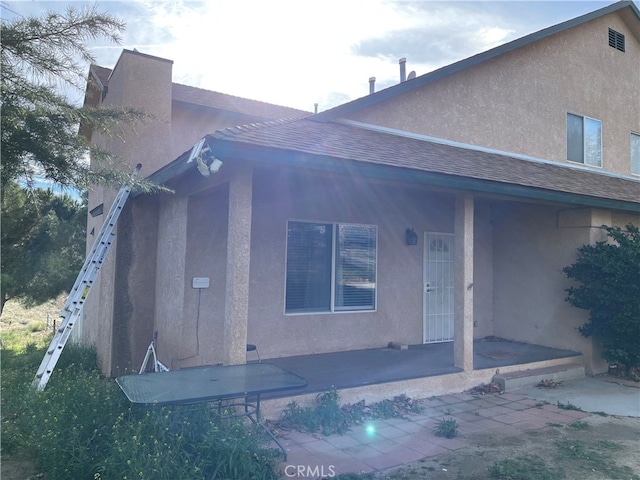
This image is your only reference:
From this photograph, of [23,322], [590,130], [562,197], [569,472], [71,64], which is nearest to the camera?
[569,472]

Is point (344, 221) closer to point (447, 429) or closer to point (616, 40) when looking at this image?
point (447, 429)

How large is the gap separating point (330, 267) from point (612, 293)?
4543mm

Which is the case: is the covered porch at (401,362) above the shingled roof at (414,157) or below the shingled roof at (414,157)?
below

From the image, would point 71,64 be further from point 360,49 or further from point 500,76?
point 500,76

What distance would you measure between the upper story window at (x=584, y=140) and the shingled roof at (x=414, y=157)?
76 centimetres

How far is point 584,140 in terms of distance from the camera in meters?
10.6

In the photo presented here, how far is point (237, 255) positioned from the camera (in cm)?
476

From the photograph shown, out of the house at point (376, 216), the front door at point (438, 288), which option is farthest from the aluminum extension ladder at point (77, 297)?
the front door at point (438, 288)

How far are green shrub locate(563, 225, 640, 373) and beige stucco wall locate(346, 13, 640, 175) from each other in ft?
9.74

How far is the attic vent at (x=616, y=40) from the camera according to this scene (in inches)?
441

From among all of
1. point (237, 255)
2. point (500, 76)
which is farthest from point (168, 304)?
point (500, 76)

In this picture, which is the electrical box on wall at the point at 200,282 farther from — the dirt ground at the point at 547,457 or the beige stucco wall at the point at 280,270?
the dirt ground at the point at 547,457

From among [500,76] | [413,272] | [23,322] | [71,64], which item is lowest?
[23,322]

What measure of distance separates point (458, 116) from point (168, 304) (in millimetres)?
6493
